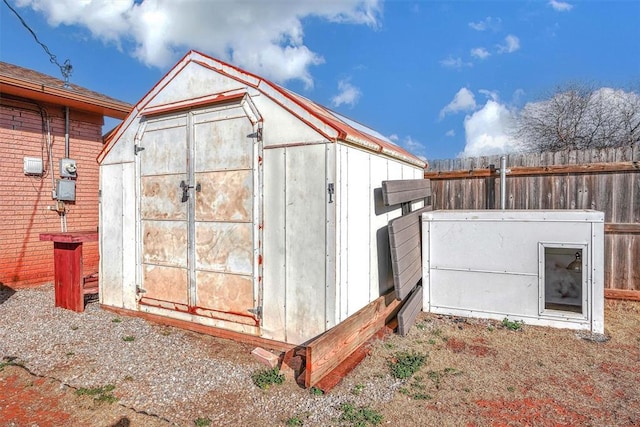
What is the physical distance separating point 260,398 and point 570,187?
5610 mm

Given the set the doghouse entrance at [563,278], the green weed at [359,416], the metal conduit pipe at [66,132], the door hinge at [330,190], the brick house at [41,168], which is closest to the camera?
the green weed at [359,416]

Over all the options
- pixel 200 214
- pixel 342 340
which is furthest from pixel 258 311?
pixel 200 214

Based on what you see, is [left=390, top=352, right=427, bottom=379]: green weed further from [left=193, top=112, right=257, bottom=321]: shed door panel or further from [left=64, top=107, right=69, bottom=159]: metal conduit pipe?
[left=64, top=107, right=69, bottom=159]: metal conduit pipe

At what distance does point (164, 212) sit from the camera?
482 centimetres

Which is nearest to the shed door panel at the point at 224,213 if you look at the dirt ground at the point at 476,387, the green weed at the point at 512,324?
the dirt ground at the point at 476,387

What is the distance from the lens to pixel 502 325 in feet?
15.0

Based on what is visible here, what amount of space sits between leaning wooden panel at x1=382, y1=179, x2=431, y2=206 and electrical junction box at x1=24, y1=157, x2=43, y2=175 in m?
7.03

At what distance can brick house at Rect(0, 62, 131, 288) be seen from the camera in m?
6.64

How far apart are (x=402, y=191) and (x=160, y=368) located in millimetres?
3504

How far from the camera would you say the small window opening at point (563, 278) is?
17.0 ft

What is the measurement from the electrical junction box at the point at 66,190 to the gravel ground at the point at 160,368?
2.85 m

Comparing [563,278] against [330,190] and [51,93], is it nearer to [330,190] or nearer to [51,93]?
[330,190]

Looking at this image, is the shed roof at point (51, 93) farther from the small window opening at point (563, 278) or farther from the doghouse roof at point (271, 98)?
the small window opening at point (563, 278)

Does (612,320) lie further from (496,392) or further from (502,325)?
(496,392)
